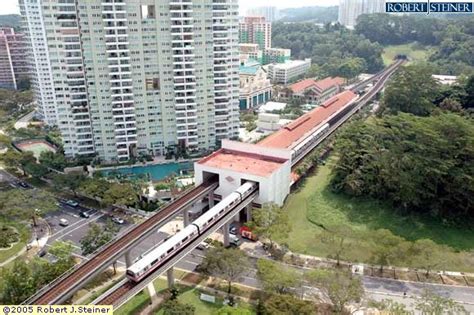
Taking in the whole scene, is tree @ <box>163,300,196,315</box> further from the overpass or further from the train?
the train

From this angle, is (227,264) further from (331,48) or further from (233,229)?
(331,48)

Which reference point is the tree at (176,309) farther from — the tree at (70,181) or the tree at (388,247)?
the tree at (70,181)

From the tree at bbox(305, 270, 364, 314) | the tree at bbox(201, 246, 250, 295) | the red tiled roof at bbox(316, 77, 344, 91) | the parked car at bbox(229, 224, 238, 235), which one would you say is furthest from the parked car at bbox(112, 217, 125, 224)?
the red tiled roof at bbox(316, 77, 344, 91)

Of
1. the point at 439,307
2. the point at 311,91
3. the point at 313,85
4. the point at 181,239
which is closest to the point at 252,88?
the point at 311,91

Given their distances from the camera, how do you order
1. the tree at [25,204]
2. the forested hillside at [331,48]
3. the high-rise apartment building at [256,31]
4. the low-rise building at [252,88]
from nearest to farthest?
the tree at [25,204] → the low-rise building at [252,88] → the forested hillside at [331,48] → the high-rise apartment building at [256,31]

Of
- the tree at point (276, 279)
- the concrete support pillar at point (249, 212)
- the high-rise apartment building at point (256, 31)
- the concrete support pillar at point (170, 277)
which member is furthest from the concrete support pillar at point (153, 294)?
the high-rise apartment building at point (256, 31)
